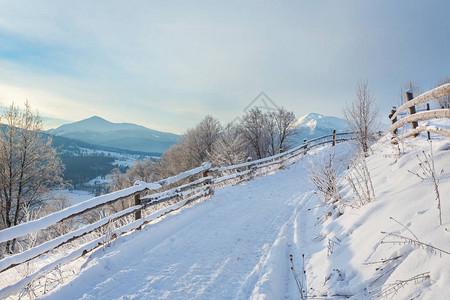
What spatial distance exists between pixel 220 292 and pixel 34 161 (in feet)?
55.1

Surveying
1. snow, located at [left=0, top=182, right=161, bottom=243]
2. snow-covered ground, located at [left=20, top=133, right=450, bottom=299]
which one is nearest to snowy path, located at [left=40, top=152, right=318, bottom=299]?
snow-covered ground, located at [left=20, top=133, right=450, bottom=299]

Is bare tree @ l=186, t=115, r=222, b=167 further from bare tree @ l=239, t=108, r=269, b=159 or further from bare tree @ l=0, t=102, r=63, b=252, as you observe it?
bare tree @ l=0, t=102, r=63, b=252

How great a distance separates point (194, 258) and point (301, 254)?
1889 millimetres

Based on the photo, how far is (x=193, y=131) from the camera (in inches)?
1565

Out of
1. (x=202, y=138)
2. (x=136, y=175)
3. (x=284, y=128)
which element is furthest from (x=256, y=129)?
(x=136, y=175)

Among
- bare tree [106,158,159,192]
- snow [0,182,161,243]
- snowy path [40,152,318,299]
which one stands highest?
snow [0,182,161,243]

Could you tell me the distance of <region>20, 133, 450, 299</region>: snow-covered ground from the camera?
1.95m

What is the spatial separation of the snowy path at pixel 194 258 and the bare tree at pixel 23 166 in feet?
43.7

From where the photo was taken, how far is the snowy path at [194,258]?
3.01 meters

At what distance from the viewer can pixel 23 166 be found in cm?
1376

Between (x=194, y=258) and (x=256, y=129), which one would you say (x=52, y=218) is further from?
(x=256, y=129)

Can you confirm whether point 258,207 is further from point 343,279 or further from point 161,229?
point 343,279

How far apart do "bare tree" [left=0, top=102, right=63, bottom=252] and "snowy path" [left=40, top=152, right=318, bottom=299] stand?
13.3 m

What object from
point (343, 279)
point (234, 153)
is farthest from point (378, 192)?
point (234, 153)
